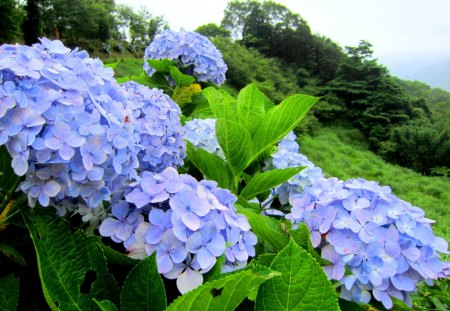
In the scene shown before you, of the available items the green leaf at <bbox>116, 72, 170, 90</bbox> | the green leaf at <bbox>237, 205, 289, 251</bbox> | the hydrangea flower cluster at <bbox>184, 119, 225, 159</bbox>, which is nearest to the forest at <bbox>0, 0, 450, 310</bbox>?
the green leaf at <bbox>116, 72, 170, 90</bbox>

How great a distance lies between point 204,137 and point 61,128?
74cm

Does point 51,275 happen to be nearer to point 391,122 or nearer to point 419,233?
point 419,233

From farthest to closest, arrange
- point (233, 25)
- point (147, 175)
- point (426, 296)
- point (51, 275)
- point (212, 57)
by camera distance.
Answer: point (233, 25) < point (212, 57) < point (426, 296) < point (147, 175) < point (51, 275)

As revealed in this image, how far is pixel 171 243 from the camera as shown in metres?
0.66

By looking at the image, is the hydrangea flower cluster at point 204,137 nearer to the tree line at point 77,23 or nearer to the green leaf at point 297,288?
the green leaf at point 297,288

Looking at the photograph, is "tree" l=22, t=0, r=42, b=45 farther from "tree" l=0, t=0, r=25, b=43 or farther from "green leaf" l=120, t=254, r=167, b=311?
"green leaf" l=120, t=254, r=167, b=311

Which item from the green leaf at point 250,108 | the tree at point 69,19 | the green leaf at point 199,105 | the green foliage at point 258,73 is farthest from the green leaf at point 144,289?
the tree at point 69,19

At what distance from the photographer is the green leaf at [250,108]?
48.0 inches

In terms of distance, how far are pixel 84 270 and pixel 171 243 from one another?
14 cm

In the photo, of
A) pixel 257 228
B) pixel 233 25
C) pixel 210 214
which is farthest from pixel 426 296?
pixel 233 25

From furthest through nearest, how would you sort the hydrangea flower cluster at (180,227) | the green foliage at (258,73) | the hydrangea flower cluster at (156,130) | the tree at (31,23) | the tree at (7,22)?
the green foliage at (258,73) < the tree at (31,23) < the tree at (7,22) < the hydrangea flower cluster at (156,130) < the hydrangea flower cluster at (180,227)

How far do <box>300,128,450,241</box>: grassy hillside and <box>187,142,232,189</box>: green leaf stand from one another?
12.2 meters

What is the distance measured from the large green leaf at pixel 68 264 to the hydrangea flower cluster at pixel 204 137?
707mm

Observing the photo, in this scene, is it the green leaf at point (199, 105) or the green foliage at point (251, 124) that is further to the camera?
the green leaf at point (199, 105)
